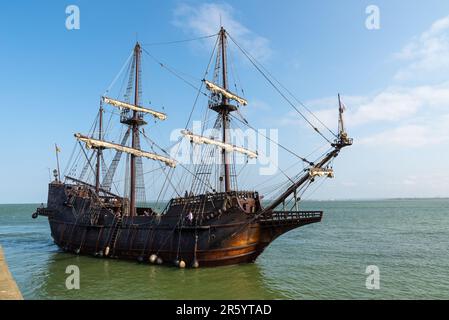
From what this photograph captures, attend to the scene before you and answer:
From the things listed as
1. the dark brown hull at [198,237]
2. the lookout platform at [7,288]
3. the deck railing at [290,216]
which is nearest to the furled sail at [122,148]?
the dark brown hull at [198,237]

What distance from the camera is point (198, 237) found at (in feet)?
71.4

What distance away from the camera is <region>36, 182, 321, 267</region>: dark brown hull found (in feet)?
70.5

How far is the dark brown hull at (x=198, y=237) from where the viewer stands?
70.5 feet

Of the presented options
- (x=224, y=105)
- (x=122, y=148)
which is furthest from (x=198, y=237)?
(x=122, y=148)

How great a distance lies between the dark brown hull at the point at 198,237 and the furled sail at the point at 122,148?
323 inches

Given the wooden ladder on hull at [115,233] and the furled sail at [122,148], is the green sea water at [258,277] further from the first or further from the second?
the furled sail at [122,148]

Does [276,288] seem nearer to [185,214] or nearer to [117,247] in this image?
[185,214]

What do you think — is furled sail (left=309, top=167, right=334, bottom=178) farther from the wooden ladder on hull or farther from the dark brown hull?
the wooden ladder on hull

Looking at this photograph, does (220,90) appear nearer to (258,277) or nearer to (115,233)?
(115,233)

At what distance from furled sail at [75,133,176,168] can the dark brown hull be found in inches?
323

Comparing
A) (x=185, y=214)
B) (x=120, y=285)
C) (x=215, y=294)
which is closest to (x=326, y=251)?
(x=185, y=214)

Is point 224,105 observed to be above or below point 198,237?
above

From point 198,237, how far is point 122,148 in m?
15.2

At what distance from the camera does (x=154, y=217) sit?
24.3 m
